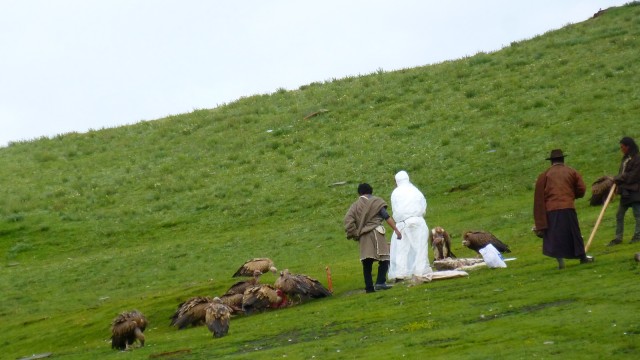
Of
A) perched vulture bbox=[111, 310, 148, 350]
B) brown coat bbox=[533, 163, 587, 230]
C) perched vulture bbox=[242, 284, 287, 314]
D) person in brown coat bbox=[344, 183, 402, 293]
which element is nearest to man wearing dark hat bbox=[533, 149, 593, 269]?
brown coat bbox=[533, 163, 587, 230]

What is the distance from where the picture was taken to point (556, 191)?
2194 centimetres

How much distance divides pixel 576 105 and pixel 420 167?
26.4ft

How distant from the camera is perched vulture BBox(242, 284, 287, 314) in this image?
85.4 ft

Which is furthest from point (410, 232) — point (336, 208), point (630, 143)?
point (336, 208)

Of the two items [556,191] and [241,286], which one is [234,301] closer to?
[241,286]

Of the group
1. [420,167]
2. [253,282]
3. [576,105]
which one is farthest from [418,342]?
[576,105]

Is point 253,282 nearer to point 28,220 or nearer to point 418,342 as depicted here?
point 418,342

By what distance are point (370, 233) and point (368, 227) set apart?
0.47ft

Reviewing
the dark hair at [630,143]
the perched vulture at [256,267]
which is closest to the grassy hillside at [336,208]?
the perched vulture at [256,267]

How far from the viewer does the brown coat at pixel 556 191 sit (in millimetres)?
21891

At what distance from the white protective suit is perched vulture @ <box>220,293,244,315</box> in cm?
391

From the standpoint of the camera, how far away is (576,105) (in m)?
48.5

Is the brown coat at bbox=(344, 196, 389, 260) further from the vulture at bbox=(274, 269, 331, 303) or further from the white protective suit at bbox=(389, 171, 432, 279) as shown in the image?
the vulture at bbox=(274, 269, 331, 303)

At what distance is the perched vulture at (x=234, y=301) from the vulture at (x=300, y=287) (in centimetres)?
110
